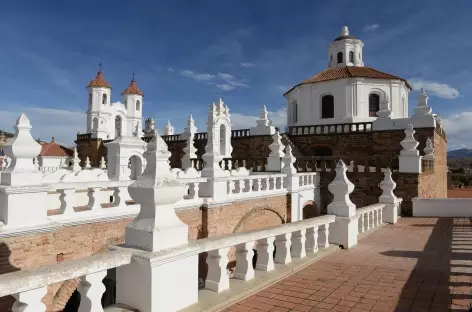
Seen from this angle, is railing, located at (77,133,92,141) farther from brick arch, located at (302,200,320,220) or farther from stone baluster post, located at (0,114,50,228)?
stone baluster post, located at (0,114,50,228)

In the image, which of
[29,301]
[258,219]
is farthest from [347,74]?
[29,301]

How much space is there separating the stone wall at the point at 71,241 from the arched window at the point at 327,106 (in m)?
18.7

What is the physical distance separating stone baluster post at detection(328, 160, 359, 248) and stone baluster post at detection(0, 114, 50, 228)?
19.1 ft

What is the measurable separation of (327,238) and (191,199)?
444cm

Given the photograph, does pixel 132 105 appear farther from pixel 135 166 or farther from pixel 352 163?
pixel 352 163

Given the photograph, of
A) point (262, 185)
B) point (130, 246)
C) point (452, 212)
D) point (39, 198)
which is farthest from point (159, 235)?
point (452, 212)

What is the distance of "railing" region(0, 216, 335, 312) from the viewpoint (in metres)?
2.73

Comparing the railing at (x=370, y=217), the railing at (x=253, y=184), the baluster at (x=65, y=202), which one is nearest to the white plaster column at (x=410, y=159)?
the railing at (x=370, y=217)

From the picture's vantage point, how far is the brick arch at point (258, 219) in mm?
12438

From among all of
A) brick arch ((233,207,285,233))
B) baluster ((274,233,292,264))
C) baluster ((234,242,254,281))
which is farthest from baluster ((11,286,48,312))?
brick arch ((233,207,285,233))

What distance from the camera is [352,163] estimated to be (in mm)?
17297

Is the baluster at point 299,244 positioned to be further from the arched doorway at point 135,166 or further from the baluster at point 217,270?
the arched doorway at point 135,166

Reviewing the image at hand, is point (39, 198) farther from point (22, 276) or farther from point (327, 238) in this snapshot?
point (327, 238)

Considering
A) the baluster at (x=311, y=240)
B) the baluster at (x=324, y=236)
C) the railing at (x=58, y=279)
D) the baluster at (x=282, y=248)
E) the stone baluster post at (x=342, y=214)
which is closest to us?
the railing at (x=58, y=279)
